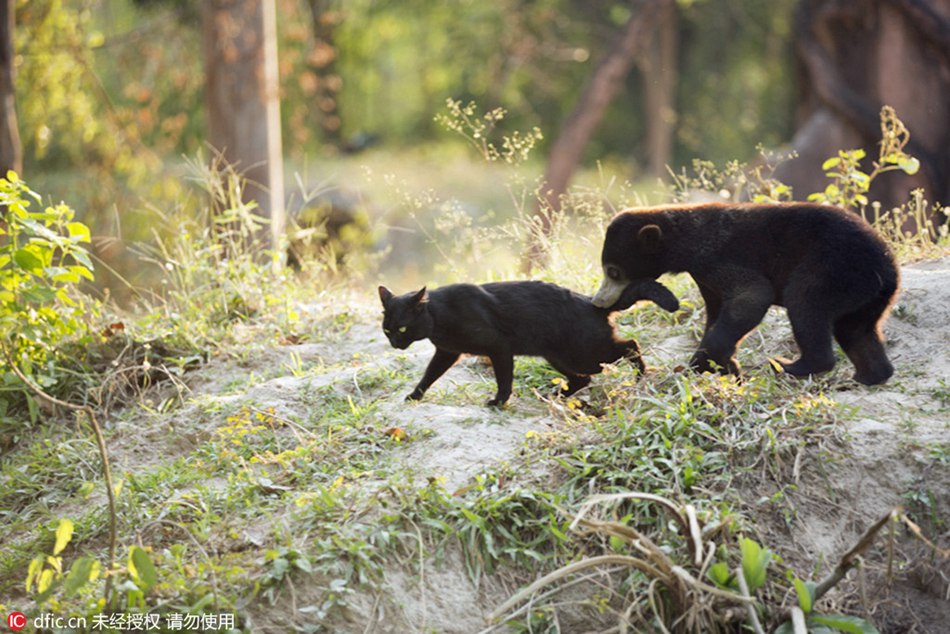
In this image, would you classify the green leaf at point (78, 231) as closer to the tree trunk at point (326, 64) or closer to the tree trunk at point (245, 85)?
the tree trunk at point (245, 85)

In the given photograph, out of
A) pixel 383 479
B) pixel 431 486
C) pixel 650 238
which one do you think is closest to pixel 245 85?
pixel 650 238

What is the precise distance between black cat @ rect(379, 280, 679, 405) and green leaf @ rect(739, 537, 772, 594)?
61.8 inches

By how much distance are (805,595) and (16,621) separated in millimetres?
2840

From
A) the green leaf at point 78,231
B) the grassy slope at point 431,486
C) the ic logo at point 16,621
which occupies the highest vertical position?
the green leaf at point 78,231

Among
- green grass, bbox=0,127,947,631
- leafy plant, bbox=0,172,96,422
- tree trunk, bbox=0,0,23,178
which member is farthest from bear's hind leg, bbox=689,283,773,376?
tree trunk, bbox=0,0,23,178

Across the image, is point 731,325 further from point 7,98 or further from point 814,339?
point 7,98

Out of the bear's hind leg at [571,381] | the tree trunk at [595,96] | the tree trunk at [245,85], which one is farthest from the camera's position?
the tree trunk at [595,96]

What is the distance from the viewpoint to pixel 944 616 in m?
3.80

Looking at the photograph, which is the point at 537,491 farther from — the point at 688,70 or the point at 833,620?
the point at 688,70

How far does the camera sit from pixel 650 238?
5.02 meters

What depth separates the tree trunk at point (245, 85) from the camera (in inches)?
396

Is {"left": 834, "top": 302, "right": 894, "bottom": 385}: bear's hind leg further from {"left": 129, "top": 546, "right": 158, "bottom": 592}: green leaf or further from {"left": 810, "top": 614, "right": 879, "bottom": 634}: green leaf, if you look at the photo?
{"left": 129, "top": 546, "right": 158, "bottom": 592}: green leaf

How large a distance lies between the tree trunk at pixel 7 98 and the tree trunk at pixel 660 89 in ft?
51.6

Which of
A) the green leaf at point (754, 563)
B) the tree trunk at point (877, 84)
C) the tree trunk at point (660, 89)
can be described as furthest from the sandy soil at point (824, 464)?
the tree trunk at point (660, 89)
